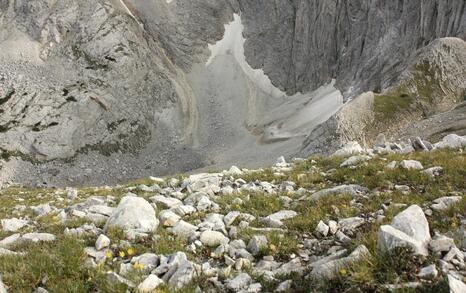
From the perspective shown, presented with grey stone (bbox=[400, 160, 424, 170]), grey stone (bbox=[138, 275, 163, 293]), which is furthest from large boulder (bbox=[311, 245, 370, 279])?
grey stone (bbox=[400, 160, 424, 170])

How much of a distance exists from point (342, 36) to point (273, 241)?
103 metres

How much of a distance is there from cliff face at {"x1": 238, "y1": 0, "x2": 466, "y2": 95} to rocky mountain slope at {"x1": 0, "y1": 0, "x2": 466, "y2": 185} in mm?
306

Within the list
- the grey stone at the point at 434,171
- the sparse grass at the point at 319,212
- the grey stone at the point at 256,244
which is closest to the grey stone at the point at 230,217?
the sparse grass at the point at 319,212

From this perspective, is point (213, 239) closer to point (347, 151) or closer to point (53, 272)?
point (53, 272)

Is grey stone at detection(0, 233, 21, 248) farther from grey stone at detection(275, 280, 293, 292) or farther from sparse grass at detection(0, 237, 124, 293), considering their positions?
grey stone at detection(275, 280, 293, 292)

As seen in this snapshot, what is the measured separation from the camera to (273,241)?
827cm

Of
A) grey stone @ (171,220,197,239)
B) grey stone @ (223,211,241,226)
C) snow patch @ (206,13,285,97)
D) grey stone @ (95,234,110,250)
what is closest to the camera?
grey stone @ (95,234,110,250)

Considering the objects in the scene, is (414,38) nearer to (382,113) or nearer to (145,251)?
(382,113)

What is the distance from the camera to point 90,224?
35.2 ft

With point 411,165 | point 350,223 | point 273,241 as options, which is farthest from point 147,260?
point 411,165

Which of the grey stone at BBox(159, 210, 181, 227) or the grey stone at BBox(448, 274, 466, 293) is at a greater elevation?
the grey stone at BBox(159, 210, 181, 227)

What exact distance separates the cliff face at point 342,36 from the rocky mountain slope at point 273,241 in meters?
66.6

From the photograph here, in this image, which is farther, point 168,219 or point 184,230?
point 168,219

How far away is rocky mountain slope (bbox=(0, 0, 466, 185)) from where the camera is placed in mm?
87250
